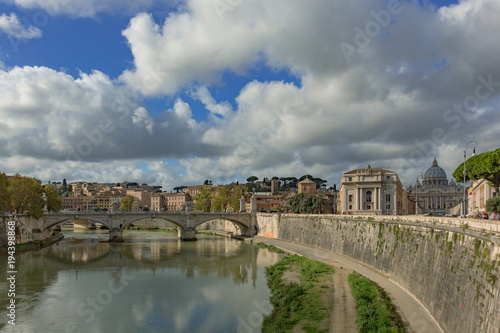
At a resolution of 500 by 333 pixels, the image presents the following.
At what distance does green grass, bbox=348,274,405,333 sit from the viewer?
16.4m

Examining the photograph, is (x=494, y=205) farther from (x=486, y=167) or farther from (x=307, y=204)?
(x=307, y=204)

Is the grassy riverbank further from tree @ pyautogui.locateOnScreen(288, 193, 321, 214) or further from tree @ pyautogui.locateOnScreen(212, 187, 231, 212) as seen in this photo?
tree @ pyautogui.locateOnScreen(212, 187, 231, 212)

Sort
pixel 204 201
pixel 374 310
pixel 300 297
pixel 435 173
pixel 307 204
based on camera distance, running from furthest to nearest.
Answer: pixel 435 173 < pixel 204 201 < pixel 307 204 < pixel 300 297 < pixel 374 310

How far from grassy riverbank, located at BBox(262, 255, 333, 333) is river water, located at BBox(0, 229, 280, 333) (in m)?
0.88

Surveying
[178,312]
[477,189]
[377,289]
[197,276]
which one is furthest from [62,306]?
[477,189]

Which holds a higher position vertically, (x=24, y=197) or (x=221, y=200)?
(x=24, y=197)

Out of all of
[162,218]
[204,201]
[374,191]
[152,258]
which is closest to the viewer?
[152,258]

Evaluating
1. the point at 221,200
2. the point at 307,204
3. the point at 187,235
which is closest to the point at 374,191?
the point at 307,204

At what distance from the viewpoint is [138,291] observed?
84.9 ft

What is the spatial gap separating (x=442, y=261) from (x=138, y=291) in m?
17.2

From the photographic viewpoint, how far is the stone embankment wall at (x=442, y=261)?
12688 millimetres

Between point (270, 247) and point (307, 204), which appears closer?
point (270, 247)

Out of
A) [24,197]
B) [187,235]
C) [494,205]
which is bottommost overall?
[187,235]

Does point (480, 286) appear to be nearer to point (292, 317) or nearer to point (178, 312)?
point (292, 317)
